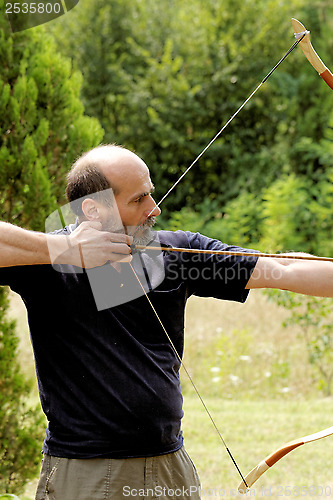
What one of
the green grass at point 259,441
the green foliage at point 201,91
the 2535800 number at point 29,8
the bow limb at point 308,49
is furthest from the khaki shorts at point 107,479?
the green foliage at point 201,91

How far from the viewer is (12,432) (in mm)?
3182

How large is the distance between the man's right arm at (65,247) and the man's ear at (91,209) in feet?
0.20

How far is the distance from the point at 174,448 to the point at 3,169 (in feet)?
6.15

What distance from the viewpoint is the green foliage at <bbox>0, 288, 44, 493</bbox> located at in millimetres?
3148

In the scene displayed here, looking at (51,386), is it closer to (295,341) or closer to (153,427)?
(153,427)

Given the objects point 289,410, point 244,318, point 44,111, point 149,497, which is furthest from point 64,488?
point 244,318

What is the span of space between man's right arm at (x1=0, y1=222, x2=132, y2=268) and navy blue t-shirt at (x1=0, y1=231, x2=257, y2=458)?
4 centimetres

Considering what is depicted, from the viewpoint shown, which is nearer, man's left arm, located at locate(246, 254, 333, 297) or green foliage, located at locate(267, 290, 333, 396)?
man's left arm, located at locate(246, 254, 333, 297)

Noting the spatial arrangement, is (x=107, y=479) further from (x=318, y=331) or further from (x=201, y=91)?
(x=201, y=91)

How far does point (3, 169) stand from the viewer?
3031mm

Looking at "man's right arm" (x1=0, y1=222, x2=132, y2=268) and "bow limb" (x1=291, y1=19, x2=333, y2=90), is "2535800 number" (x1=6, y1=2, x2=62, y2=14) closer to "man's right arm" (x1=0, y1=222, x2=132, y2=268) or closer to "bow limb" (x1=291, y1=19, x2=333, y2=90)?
"bow limb" (x1=291, y1=19, x2=333, y2=90)

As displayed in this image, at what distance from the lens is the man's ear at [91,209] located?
61.9 inches

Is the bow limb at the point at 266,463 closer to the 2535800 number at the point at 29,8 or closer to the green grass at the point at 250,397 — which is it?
the green grass at the point at 250,397

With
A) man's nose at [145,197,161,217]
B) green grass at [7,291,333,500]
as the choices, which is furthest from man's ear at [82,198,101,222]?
green grass at [7,291,333,500]
